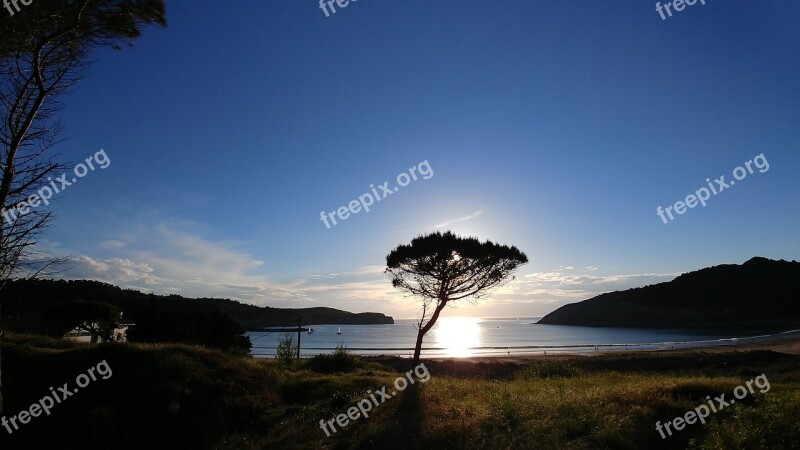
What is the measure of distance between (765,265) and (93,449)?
580ft

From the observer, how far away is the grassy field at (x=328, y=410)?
29.2 ft

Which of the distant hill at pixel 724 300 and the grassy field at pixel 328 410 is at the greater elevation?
the distant hill at pixel 724 300

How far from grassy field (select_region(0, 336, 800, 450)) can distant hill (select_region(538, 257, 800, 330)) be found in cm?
13706

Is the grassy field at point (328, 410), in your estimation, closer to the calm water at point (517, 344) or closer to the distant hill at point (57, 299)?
the distant hill at point (57, 299)

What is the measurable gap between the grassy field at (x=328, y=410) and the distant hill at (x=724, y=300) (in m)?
137

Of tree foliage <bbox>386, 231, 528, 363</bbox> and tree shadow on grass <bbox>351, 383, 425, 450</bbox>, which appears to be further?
tree foliage <bbox>386, 231, 528, 363</bbox>

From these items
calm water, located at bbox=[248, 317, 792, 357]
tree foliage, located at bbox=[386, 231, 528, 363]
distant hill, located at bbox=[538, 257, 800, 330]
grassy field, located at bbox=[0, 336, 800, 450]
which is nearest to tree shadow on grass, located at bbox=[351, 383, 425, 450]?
grassy field, located at bbox=[0, 336, 800, 450]

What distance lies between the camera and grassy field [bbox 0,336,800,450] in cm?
891

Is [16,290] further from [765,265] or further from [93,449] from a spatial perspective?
[765,265]

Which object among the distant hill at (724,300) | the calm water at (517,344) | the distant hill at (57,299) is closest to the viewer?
the distant hill at (57,299)

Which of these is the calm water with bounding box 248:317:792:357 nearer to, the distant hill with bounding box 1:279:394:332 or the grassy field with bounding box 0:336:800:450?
the distant hill with bounding box 1:279:394:332

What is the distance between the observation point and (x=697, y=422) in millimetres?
9641

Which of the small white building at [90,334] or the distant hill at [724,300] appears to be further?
the distant hill at [724,300]

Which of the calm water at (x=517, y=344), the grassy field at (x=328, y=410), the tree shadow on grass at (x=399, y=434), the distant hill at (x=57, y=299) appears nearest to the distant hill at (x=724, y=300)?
the calm water at (x=517, y=344)
